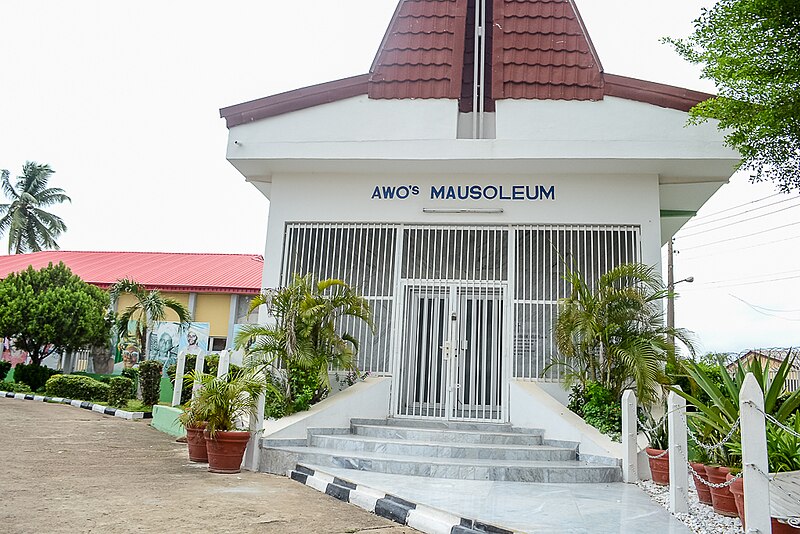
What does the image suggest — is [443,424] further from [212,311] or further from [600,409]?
[212,311]

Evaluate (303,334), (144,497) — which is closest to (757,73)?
(303,334)

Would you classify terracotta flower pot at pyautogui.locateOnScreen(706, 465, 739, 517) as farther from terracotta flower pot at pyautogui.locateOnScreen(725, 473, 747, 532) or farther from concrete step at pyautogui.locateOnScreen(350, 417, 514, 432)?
concrete step at pyautogui.locateOnScreen(350, 417, 514, 432)

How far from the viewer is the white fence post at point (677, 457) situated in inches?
197

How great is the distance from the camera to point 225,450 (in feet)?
21.5

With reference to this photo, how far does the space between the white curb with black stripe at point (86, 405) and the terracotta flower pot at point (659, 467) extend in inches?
403

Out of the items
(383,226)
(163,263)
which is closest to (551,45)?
(383,226)

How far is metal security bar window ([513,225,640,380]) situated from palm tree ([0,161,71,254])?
102 feet

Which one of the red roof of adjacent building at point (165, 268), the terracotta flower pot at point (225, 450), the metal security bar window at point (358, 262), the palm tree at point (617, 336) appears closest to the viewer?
the terracotta flower pot at point (225, 450)

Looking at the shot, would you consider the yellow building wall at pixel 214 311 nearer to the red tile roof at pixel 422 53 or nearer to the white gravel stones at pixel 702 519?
the red tile roof at pixel 422 53

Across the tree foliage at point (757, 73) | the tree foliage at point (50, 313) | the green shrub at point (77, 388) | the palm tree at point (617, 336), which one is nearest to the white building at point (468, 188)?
the palm tree at point (617, 336)

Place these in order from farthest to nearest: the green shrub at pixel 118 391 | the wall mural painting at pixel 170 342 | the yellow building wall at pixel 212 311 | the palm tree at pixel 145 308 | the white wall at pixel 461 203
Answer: the yellow building wall at pixel 212 311, the wall mural painting at pixel 170 342, the palm tree at pixel 145 308, the green shrub at pixel 118 391, the white wall at pixel 461 203

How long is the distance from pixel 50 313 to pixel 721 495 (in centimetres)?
1677

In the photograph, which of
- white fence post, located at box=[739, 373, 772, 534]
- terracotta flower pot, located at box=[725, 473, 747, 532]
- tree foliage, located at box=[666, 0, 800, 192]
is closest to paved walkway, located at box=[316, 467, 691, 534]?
terracotta flower pot, located at box=[725, 473, 747, 532]

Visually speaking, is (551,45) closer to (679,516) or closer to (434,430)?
(434,430)
